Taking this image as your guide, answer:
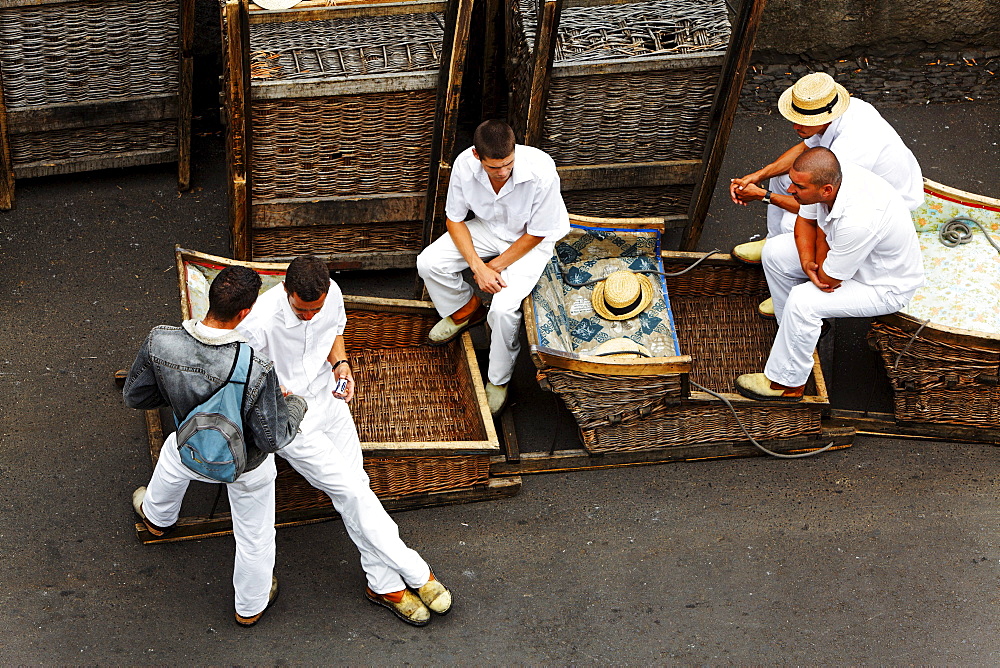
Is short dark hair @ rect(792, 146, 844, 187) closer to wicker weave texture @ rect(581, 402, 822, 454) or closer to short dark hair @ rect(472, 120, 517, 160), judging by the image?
wicker weave texture @ rect(581, 402, 822, 454)

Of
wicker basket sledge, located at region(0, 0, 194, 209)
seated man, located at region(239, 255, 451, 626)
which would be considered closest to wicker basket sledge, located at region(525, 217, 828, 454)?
seated man, located at region(239, 255, 451, 626)

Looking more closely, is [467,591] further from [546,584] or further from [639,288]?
[639,288]

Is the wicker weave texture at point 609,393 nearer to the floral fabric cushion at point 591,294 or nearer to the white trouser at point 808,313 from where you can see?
the floral fabric cushion at point 591,294

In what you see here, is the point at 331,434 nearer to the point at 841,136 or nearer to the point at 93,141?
the point at 841,136

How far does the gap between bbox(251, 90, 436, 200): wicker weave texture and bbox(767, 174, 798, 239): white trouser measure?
1.94 meters

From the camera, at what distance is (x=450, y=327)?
6051 millimetres

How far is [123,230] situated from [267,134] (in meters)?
1.57

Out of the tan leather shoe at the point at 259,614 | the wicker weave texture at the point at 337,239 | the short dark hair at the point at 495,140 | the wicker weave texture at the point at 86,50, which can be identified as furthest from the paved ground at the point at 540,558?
the short dark hair at the point at 495,140

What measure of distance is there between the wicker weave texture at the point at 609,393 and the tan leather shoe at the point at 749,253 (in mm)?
1154

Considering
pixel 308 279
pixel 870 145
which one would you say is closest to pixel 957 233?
pixel 870 145

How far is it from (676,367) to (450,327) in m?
1.32

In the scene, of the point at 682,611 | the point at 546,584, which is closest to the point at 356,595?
the point at 546,584

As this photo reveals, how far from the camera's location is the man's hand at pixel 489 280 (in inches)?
225

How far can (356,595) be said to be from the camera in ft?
17.1
